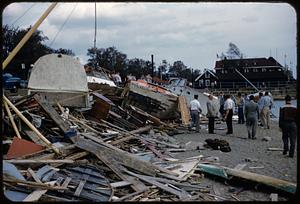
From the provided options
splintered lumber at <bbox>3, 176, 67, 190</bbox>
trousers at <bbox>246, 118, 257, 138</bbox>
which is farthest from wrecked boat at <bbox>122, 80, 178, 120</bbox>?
splintered lumber at <bbox>3, 176, 67, 190</bbox>

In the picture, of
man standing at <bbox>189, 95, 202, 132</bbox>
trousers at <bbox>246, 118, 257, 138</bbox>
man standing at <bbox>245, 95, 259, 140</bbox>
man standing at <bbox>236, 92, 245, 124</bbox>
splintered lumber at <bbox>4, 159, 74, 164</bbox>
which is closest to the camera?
splintered lumber at <bbox>4, 159, 74, 164</bbox>

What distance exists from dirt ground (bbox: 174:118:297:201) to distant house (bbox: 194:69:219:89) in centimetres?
6408

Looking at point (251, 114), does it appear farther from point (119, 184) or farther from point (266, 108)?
point (119, 184)

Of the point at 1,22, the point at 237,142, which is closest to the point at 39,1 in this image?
the point at 1,22

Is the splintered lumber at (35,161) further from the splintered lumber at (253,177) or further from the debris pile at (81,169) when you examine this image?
the splintered lumber at (253,177)

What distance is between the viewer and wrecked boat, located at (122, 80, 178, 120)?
1897 cm

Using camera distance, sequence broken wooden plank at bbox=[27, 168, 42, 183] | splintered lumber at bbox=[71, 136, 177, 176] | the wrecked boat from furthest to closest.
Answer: the wrecked boat, splintered lumber at bbox=[71, 136, 177, 176], broken wooden plank at bbox=[27, 168, 42, 183]

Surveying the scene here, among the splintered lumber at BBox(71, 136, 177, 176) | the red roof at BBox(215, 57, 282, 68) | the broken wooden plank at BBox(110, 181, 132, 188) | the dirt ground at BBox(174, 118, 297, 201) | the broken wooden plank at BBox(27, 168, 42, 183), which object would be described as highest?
the red roof at BBox(215, 57, 282, 68)

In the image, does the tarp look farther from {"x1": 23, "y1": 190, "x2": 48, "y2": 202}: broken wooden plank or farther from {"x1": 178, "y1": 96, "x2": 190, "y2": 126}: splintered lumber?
{"x1": 23, "y1": 190, "x2": 48, "y2": 202}: broken wooden plank

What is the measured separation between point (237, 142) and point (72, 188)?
912cm

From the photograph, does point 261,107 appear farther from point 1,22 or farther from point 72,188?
point 1,22

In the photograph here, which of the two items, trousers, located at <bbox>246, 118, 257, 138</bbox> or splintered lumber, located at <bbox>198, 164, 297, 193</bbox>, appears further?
trousers, located at <bbox>246, 118, 257, 138</bbox>

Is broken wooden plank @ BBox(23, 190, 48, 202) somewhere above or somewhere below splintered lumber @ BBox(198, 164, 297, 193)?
above

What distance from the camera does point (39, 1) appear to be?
262cm
